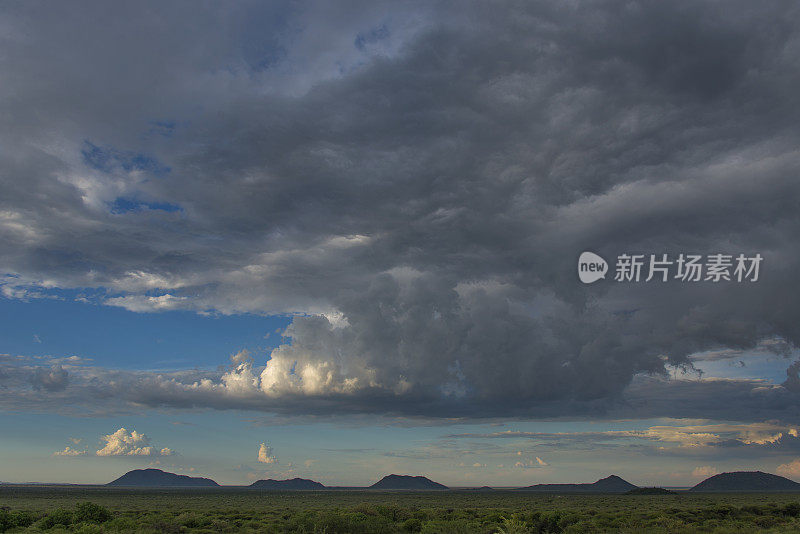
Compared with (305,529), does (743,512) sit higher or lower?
lower

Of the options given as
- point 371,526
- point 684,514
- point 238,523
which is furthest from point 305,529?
point 684,514

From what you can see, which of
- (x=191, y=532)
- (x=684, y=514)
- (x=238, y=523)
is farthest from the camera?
(x=684, y=514)

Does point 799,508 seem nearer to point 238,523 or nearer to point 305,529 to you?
point 305,529

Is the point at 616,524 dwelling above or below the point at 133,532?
below

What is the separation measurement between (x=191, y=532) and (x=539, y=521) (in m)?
26.7

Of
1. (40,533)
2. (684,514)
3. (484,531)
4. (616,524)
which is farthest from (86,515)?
(684,514)

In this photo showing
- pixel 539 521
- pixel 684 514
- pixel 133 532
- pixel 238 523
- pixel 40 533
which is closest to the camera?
pixel 133 532

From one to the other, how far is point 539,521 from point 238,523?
1041 inches

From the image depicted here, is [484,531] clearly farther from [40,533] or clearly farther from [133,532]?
[40,533]

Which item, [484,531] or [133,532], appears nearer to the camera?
[133,532]

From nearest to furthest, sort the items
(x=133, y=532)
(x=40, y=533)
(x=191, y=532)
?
1. (x=133, y=532)
2. (x=40, y=533)
3. (x=191, y=532)

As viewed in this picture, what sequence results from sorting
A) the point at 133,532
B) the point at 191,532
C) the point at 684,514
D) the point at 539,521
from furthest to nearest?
the point at 684,514 → the point at 539,521 → the point at 191,532 → the point at 133,532

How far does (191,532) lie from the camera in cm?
4028

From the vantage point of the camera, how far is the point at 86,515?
45.0m
